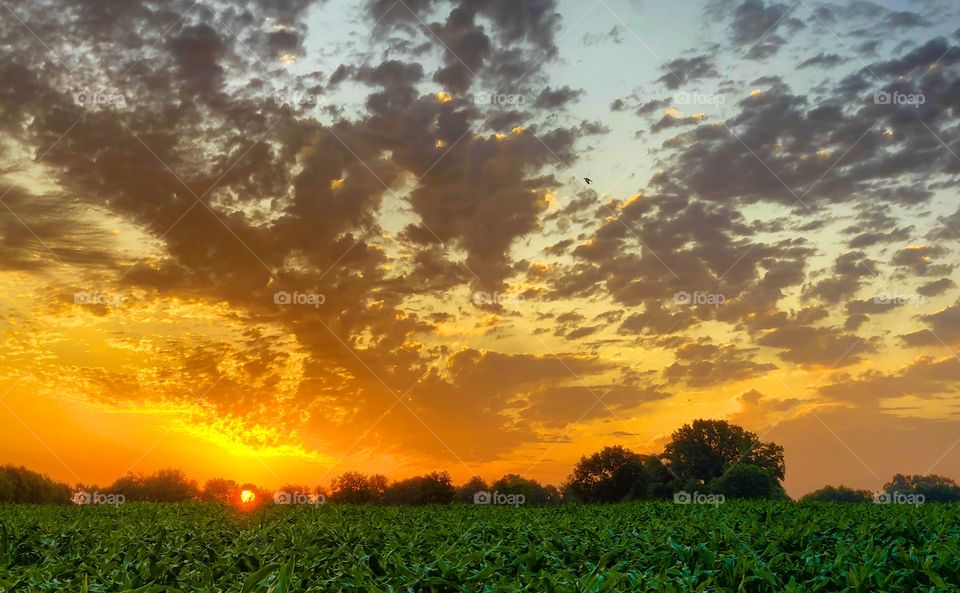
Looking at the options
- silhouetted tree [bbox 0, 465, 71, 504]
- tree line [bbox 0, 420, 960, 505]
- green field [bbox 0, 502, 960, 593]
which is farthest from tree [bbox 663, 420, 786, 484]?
green field [bbox 0, 502, 960, 593]

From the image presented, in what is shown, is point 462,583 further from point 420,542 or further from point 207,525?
point 207,525

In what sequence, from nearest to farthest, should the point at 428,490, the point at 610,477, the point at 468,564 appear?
the point at 468,564 → the point at 428,490 → the point at 610,477

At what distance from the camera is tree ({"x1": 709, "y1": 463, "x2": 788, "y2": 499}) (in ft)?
151

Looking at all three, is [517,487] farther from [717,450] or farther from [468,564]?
[468,564]

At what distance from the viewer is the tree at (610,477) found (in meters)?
44.3

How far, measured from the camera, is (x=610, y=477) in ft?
147

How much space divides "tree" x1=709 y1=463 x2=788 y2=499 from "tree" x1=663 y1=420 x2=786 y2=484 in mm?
2426

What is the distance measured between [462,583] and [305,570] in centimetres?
102

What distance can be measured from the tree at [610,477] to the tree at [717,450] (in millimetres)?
6048

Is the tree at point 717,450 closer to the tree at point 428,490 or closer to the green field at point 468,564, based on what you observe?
the tree at point 428,490

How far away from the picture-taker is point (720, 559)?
21.5ft

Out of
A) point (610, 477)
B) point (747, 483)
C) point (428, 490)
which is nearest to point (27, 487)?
point (428, 490)

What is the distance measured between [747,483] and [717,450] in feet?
17.9

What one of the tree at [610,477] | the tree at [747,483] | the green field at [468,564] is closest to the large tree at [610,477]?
the tree at [610,477]
